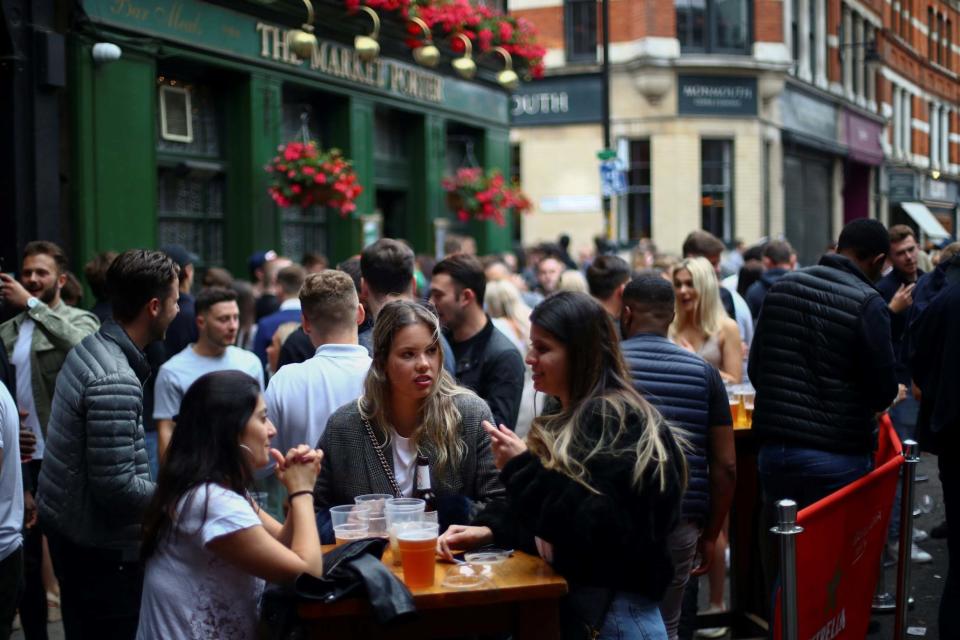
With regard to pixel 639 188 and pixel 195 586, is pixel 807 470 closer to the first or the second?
pixel 195 586

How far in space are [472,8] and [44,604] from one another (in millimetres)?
12048

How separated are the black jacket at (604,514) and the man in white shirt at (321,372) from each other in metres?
1.52

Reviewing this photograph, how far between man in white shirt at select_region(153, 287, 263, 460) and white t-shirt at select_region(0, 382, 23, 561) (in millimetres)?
2479

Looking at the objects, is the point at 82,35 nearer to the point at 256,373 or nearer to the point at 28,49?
the point at 28,49

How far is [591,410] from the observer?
11.9ft

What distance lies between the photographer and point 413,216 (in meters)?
17.0

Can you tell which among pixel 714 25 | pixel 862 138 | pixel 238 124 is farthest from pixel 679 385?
pixel 862 138

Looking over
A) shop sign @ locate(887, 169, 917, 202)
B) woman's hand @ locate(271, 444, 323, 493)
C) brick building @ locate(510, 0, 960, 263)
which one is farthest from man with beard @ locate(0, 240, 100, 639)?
brick building @ locate(510, 0, 960, 263)

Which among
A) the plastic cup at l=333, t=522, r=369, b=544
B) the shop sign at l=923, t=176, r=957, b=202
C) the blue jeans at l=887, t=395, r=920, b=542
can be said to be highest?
the shop sign at l=923, t=176, r=957, b=202

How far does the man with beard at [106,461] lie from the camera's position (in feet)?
14.4

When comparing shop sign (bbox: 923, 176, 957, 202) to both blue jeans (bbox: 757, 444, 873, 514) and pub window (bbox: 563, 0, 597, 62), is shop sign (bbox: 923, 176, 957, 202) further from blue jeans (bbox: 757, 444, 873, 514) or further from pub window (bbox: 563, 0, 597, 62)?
blue jeans (bbox: 757, 444, 873, 514)

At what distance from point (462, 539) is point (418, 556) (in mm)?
379

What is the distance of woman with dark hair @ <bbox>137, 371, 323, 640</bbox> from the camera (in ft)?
11.7

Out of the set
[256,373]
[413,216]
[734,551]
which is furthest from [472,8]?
[734,551]
